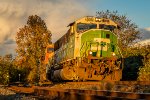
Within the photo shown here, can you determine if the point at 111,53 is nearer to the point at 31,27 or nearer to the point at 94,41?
the point at 94,41

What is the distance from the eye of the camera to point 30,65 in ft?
146

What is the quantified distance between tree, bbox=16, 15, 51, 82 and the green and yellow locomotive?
24683mm

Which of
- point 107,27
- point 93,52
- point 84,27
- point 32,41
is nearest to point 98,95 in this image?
point 93,52

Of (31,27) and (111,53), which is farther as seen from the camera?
(31,27)

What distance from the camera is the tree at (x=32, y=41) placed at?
44750 mm

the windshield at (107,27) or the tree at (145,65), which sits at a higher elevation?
the windshield at (107,27)

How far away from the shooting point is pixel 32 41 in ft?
154

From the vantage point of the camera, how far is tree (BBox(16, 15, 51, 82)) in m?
44.8

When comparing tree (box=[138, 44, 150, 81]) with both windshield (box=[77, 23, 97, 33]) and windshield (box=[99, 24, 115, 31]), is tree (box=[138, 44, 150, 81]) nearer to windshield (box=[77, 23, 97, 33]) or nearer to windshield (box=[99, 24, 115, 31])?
windshield (box=[99, 24, 115, 31])

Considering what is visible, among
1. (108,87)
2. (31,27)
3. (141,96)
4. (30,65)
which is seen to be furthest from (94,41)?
(31,27)

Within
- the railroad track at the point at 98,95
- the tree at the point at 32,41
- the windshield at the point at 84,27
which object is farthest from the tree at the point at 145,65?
the tree at the point at 32,41

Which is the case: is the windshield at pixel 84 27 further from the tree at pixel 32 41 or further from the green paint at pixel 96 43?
the tree at pixel 32 41

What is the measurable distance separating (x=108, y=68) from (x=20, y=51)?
93.2 ft

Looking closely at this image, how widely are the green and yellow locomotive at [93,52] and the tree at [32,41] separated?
972 inches
